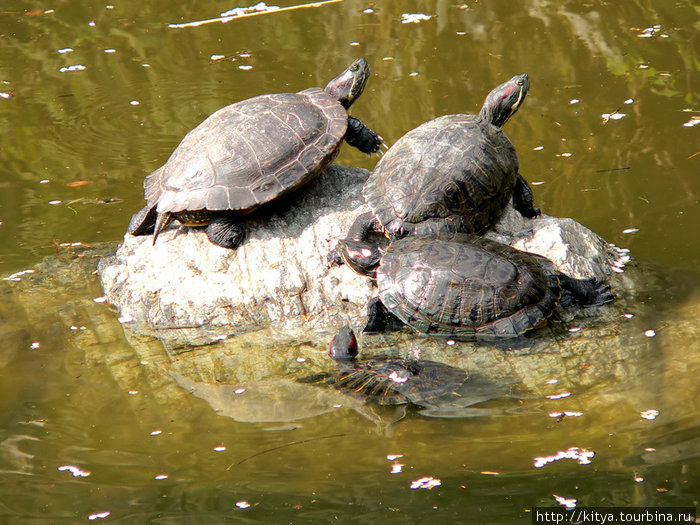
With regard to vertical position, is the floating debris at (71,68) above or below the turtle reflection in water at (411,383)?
above

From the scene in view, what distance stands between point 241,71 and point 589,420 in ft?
21.9

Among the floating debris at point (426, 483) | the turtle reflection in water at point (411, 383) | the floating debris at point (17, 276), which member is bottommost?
the floating debris at point (17, 276)

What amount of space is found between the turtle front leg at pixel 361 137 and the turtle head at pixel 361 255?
1.28 meters

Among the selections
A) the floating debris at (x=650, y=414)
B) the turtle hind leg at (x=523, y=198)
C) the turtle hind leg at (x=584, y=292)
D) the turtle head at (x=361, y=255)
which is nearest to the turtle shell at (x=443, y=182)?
the turtle hind leg at (x=523, y=198)

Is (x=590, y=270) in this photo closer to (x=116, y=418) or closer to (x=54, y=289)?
(x=116, y=418)

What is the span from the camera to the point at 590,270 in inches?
215

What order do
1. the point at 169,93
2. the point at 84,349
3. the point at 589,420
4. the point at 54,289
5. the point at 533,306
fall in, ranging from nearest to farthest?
the point at 589,420, the point at 533,306, the point at 84,349, the point at 54,289, the point at 169,93

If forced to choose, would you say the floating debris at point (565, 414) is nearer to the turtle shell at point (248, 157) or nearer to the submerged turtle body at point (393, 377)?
the submerged turtle body at point (393, 377)

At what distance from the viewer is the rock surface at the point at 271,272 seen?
5383mm

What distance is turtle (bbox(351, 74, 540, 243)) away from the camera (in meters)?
5.34

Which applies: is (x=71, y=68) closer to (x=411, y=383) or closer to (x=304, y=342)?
(x=304, y=342)

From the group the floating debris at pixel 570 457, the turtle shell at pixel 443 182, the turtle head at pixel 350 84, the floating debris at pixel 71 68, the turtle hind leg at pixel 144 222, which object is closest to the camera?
the floating debris at pixel 570 457

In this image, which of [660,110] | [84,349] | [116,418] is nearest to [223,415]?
[116,418]

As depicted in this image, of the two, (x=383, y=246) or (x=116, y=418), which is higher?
(x=383, y=246)
